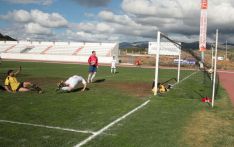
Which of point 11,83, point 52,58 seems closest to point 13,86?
point 11,83

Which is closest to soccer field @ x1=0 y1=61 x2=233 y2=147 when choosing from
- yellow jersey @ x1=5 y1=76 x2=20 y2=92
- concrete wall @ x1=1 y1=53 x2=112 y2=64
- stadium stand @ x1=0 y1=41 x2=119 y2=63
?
yellow jersey @ x1=5 y1=76 x2=20 y2=92

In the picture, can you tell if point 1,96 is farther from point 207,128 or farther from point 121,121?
point 207,128

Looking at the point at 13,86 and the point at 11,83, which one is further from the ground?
the point at 11,83

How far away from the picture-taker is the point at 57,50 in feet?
229

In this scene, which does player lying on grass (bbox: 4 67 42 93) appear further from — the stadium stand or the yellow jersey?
the stadium stand

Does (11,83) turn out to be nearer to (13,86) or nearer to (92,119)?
(13,86)

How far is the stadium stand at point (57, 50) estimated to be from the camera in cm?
6178

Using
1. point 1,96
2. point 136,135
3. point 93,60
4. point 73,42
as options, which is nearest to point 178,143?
point 136,135

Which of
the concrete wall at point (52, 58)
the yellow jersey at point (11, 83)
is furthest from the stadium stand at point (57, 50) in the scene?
the yellow jersey at point (11, 83)

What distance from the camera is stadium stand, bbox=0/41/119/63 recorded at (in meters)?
61.8

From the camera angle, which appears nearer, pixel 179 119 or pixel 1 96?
pixel 179 119

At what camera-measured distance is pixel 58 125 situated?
746 centimetres

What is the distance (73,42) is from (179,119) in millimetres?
65453

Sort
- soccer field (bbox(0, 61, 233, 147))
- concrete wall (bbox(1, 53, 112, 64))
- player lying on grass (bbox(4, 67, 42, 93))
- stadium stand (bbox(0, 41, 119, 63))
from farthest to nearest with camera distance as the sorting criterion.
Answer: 1. stadium stand (bbox(0, 41, 119, 63))
2. concrete wall (bbox(1, 53, 112, 64))
3. player lying on grass (bbox(4, 67, 42, 93))
4. soccer field (bbox(0, 61, 233, 147))
